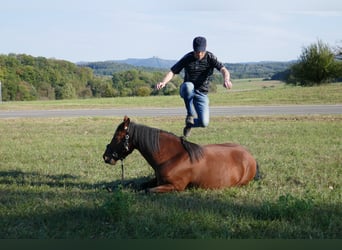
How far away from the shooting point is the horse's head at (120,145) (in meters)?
7.03

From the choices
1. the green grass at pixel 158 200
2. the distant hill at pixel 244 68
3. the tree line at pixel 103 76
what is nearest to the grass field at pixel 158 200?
the green grass at pixel 158 200

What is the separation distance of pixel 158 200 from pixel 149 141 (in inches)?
38.5

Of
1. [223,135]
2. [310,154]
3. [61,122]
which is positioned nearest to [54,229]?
[310,154]

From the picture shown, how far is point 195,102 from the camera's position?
8.60 m

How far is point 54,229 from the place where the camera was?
5.20m

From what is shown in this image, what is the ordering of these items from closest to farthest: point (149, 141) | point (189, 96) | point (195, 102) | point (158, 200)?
point (158, 200) < point (149, 141) < point (189, 96) < point (195, 102)

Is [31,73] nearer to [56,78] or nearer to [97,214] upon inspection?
[56,78]

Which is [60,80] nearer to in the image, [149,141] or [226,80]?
[226,80]

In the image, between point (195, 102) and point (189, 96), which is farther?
point (195, 102)

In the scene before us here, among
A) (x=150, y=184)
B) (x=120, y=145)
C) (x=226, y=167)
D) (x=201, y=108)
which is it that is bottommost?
(x=150, y=184)

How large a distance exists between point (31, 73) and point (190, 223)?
63.7 metres

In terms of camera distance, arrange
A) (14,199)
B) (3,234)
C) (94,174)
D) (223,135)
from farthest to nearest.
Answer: (223,135) < (94,174) < (14,199) < (3,234)

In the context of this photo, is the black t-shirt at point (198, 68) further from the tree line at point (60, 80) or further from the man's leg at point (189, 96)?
the tree line at point (60, 80)

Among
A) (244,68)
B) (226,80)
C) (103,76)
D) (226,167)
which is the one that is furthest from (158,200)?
(103,76)
